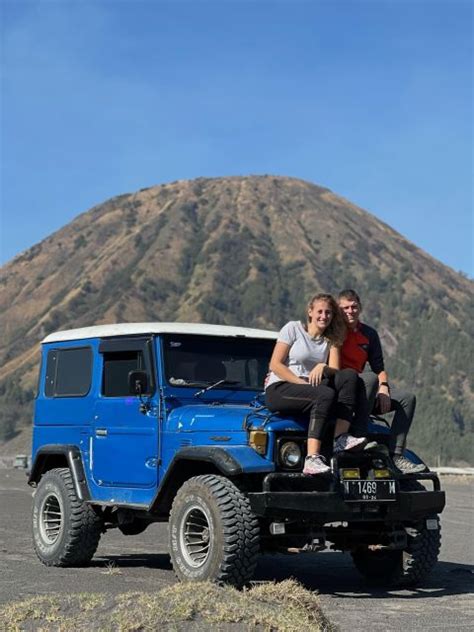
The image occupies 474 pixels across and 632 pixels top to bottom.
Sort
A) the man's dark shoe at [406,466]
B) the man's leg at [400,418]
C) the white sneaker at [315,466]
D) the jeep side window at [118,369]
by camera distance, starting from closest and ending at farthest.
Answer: the white sneaker at [315,466]
the man's dark shoe at [406,466]
the man's leg at [400,418]
the jeep side window at [118,369]

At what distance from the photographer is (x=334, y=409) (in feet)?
31.4

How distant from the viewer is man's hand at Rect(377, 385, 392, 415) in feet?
34.1

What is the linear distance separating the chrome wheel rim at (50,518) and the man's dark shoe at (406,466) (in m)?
3.81

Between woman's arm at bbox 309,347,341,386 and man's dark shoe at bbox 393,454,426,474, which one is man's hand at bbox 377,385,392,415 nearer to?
man's dark shoe at bbox 393,454,426,474

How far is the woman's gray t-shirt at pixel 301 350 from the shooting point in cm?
986

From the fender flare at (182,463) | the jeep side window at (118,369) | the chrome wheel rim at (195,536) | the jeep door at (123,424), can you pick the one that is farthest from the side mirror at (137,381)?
the chrome wheel rim at (195,536)

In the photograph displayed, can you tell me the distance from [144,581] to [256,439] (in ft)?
6.60

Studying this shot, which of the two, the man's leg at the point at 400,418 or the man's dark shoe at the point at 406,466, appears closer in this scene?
the man's dark shoe at the point at 406,466

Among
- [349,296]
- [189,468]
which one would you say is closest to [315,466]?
[189,468]

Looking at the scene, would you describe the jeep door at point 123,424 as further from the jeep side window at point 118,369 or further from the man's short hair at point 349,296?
the man's short hair at point 349,296

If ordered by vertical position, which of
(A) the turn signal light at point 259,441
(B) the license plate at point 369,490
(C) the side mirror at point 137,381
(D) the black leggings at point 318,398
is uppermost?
(C) the side mirror at point 137,381

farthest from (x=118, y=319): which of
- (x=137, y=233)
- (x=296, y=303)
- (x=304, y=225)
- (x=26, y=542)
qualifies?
(x=26, y=542)

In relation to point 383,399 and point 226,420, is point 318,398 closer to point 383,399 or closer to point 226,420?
point 226,420

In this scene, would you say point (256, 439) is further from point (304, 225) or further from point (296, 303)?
point (304, 225)
